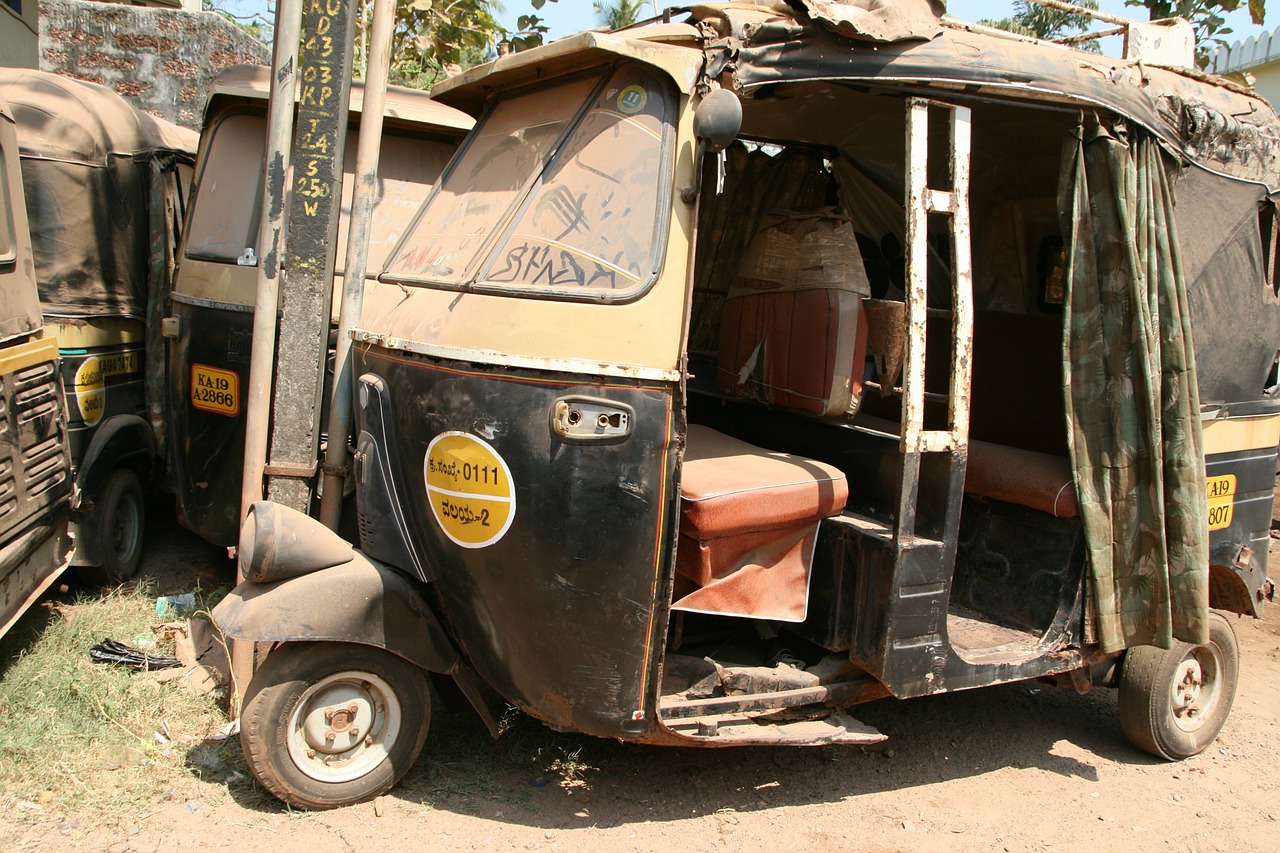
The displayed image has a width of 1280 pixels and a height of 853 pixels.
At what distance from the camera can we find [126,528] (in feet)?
18.7

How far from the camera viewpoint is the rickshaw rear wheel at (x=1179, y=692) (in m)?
4.34

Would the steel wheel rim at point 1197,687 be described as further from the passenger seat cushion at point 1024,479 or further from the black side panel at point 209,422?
the black side panel at point 209,422

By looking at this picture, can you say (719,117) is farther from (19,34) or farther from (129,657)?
(19,34)

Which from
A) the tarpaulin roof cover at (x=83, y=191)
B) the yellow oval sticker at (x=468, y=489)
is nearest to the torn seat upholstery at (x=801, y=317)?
the yellow oval sticker at (x=468, y=489)

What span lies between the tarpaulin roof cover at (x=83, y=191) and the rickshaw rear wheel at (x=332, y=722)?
10.3ft

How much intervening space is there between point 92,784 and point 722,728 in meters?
2.17

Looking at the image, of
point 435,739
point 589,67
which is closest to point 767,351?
point 589,67

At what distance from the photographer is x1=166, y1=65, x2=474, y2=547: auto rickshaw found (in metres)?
A: 5.27

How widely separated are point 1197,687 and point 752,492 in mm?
2562

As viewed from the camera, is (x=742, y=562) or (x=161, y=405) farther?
(x=161, y=405)

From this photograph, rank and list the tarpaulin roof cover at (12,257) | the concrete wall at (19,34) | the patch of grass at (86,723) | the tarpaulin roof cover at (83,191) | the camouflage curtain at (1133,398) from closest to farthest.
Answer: the patch of grass at (86,723)
the camouflage curtain at (1133,398)
the tarpaulin roof cover at (12,257)
the tarpaulin roof cover at (83,191)
the concrete wall at (19,34)

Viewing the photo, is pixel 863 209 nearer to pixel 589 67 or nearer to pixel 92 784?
pixel 589 67

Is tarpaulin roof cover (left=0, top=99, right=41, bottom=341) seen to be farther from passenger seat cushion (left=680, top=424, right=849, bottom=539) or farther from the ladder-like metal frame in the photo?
the ladder-like metal frame

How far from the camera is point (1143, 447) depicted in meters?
3.83
